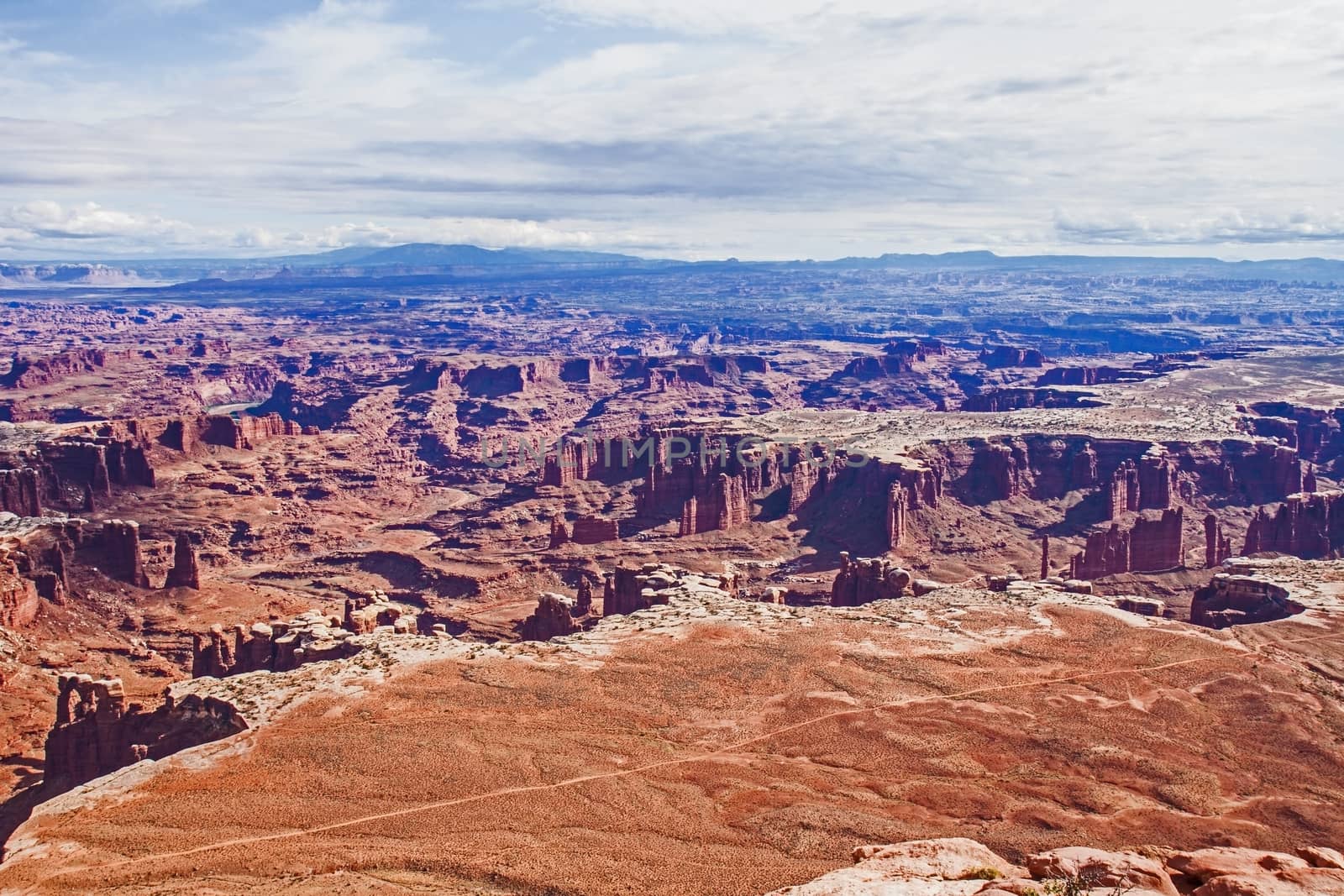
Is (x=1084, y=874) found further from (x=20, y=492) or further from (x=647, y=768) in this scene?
(x=20, y=492)

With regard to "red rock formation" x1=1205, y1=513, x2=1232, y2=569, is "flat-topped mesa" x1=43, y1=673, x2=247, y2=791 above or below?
above

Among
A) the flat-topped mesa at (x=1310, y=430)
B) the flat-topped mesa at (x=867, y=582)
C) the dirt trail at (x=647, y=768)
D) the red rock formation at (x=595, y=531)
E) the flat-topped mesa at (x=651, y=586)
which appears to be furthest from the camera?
the flat-topped mesa at (x=1310, y=430)

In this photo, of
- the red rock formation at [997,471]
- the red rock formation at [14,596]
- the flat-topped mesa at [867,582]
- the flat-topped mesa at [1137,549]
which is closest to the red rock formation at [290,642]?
the red rock formation at [14,596]

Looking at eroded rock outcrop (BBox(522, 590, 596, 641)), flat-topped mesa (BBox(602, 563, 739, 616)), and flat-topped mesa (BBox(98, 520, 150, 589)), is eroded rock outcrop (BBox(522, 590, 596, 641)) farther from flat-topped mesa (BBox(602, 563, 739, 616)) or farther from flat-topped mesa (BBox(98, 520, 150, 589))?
flat-topped mesa (BBox(98, 520, 150, 589))

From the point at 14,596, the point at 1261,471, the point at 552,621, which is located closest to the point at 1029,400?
the point at 1261,471

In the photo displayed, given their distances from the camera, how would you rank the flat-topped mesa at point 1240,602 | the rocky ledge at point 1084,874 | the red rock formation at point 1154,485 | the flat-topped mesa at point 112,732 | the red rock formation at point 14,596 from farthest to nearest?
the red rock formation at point 1154,485 → the red rock formation at point 14,596 → the flat-topped mesa at point 1240,602 → the flat-topped mesa at point 112,732 → the rocky ledge at point 1084,874

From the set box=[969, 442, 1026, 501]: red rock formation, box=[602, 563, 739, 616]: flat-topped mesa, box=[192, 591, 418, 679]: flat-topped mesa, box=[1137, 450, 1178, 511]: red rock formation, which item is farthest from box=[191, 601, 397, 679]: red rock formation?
box=[1137, 450, 1178, 511]: red rock formation

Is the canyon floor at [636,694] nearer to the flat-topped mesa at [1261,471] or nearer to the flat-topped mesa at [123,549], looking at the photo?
the flat-topped mesa at [123,549]
